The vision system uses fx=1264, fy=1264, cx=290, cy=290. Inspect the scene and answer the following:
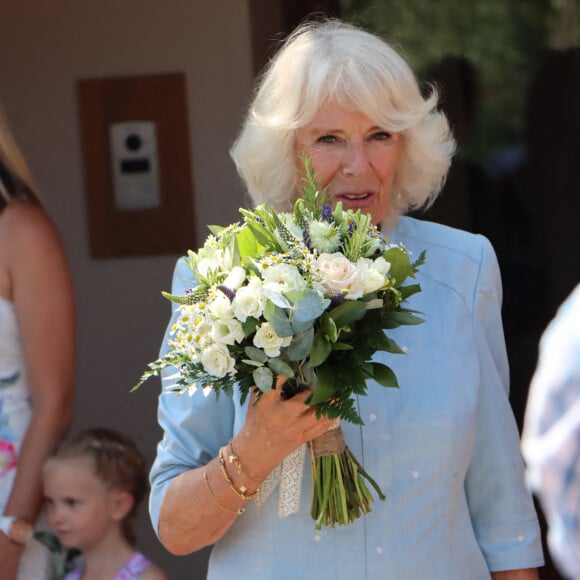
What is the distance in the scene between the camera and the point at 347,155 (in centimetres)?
279

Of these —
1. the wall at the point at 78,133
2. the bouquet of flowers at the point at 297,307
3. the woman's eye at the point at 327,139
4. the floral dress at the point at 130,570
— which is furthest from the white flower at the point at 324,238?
the wall at the point at 78,133

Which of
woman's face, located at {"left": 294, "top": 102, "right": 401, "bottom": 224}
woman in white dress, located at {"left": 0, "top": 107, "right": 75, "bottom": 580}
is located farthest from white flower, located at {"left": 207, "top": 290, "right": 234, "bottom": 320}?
woman in white dress, located at {"left": 0, "top": 107, "right": 75, "bottom": 580}

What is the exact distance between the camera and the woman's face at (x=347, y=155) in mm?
2783

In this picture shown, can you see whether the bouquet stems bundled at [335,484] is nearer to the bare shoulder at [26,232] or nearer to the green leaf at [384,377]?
the green leaf at [384,377]

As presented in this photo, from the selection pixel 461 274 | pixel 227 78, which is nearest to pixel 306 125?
pixel 461 274

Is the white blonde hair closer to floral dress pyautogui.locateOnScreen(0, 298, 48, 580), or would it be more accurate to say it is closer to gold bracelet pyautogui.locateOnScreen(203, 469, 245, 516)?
gold bracelet pyautogui.locateOnScreen(203, 469, 245, 516)

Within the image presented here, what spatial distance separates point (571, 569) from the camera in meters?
1.24

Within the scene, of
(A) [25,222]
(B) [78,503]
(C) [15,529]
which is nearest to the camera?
(C) [15,529]

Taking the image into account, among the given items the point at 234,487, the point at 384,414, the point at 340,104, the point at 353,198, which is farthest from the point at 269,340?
the point at 340,104

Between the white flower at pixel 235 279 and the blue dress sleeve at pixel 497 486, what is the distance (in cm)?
66

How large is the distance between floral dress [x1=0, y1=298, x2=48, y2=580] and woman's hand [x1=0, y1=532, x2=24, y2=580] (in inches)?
2.0

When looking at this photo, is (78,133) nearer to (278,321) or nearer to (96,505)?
(96,505)

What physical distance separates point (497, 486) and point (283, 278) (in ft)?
2.60

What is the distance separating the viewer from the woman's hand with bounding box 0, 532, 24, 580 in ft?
11.7
